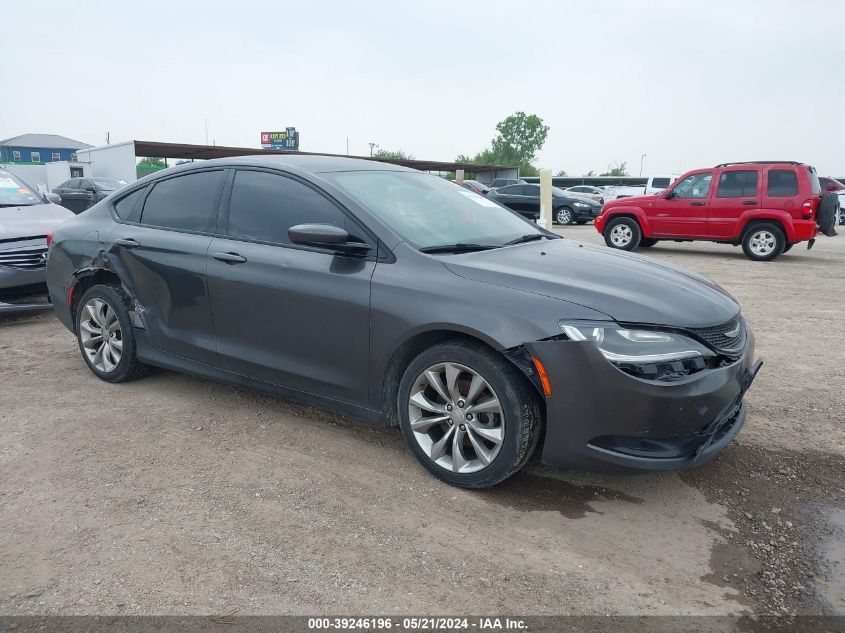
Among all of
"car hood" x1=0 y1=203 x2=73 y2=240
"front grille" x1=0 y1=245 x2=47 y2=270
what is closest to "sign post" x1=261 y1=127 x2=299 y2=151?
"car hood" x1=0 y1=203 x2=73 y2=240

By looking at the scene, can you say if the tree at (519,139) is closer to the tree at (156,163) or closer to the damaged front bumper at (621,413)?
the tree at (156,163)

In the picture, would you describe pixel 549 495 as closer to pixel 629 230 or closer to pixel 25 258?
pixel 25 258

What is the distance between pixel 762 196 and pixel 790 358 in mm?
7800

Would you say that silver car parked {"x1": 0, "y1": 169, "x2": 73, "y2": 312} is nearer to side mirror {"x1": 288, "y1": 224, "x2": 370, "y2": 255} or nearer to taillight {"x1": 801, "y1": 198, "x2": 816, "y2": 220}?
side mirror {"x1": 288, "y1": 224, "x2": 370, "y2": 255}

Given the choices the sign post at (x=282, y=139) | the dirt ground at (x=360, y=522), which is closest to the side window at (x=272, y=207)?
the dirt ground at (x=360, y=522)

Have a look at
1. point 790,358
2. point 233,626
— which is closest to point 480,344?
point 233,626

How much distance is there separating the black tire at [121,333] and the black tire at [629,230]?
36.5 feet

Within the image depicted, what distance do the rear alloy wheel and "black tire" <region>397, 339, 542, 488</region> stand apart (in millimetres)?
21149

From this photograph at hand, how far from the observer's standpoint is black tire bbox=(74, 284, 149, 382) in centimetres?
440

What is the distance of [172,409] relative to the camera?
416cm

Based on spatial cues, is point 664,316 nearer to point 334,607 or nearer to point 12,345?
point 334,607

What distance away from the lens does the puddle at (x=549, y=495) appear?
→ 300cm

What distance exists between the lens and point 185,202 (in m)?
4.21

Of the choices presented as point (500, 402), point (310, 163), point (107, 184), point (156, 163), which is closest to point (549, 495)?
point (500, 402)
